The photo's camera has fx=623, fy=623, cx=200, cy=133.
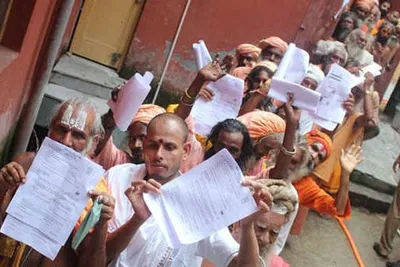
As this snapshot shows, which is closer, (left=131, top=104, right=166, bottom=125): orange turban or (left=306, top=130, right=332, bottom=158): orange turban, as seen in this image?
(left=131, top=104, right=166, bottom=125): orange turban

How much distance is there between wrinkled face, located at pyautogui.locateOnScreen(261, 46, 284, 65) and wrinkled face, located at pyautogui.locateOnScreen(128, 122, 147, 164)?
2.27 m

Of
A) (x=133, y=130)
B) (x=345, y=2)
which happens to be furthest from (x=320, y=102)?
(x=345, y=2)

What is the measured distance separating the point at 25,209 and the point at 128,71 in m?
5.30

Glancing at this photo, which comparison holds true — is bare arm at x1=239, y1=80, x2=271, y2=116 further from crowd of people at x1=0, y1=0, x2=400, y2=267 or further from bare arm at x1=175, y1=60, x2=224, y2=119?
bare arm at x1=175, y1=60, x2=224, y2=119

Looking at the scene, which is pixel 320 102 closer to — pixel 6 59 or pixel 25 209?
pixel 6 59

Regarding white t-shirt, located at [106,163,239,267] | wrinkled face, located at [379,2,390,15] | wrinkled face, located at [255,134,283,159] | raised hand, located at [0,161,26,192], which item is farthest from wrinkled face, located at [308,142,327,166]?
wrinkled face, located at [379,2,390,15]

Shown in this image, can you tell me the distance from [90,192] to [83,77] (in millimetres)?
4518

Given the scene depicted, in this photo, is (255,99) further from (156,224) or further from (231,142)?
(156,224)

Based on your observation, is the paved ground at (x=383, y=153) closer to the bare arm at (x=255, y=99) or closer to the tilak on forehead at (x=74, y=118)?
the bare arm at (x=255, y=99)

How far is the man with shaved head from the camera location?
269 centimetres

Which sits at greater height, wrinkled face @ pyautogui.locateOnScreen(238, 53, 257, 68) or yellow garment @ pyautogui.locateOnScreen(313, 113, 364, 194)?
wrinkled face @ pyautogui.locateOnScreen(238, 53, 257, 68)

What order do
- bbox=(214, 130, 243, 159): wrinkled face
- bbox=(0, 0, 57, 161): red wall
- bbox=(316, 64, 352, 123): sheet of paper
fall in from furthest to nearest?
bbox=(316, 64, 352, 123): sheet of paper, bbox=(0, 0, 57, 161): red wall, bbox=(214, 130, 243, 159): wrinkled face

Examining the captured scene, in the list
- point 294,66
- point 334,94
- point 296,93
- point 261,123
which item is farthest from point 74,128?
point 334,94

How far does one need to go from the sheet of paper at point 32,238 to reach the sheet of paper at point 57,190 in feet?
0.06
